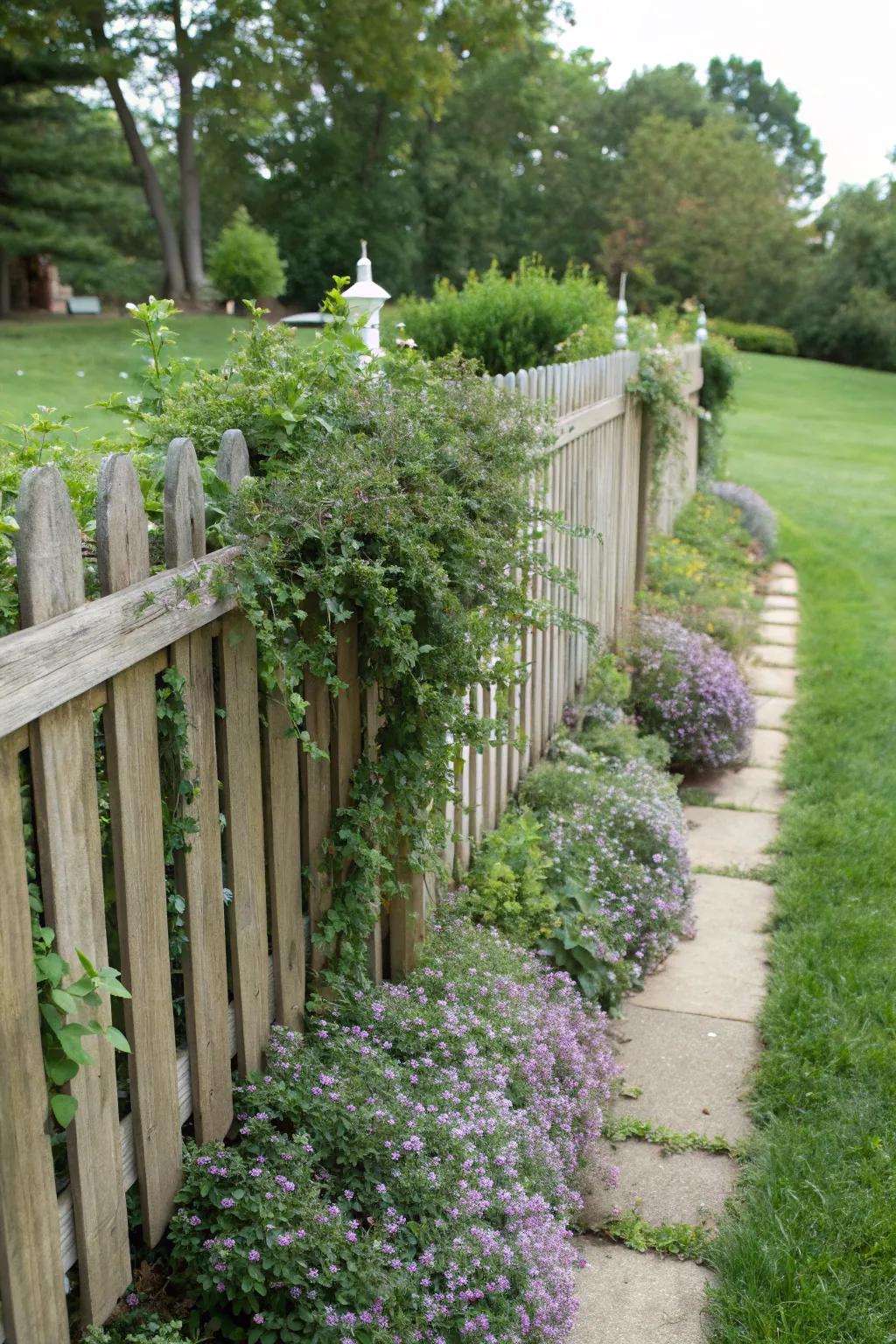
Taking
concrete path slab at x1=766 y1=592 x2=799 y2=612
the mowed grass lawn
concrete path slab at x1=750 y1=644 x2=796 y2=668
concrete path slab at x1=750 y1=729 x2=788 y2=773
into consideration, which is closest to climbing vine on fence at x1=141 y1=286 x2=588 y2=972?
the mowed grass lawn

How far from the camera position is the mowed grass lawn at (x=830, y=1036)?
9.07 feet

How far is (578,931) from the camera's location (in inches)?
157

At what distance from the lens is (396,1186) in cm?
252

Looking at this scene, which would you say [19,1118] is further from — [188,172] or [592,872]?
[188,172]

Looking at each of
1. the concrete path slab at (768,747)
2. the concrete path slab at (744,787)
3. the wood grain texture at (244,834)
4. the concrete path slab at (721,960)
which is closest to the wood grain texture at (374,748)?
the wood grain texture at (244,834)

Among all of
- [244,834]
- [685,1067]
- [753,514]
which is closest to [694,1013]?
[685,1067]

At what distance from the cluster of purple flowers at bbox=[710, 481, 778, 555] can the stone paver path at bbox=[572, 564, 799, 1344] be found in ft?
18.6

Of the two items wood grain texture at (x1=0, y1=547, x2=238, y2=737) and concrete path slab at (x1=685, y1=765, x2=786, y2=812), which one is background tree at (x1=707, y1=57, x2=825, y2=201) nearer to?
concrete path slab at (x1=685, y1=765, x2=786, y2=812)

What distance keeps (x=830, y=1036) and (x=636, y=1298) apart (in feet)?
4.02

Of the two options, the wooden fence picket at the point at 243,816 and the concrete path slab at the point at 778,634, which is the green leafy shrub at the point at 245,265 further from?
the wooden fence picket at the point at 243,816

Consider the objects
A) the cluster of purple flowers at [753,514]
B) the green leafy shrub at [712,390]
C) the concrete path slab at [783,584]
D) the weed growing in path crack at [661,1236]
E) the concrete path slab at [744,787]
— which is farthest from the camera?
the green leafy shrub at [712,390]

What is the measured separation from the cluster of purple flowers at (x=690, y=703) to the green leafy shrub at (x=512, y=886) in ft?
6.80

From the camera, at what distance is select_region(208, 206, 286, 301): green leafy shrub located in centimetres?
2639

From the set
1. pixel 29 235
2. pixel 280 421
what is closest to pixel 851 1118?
pixel 280 421
